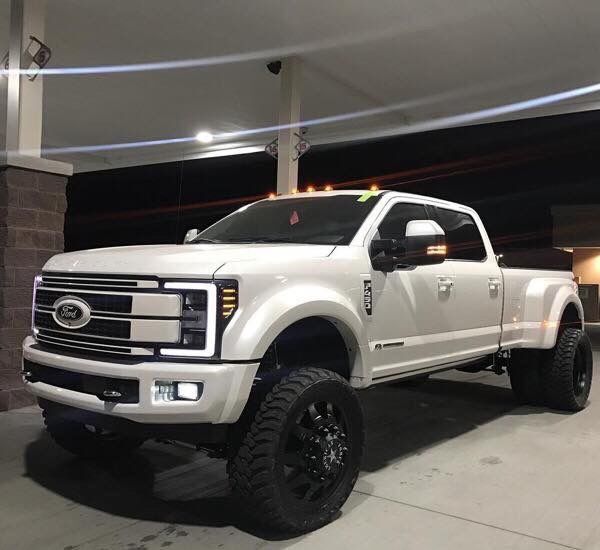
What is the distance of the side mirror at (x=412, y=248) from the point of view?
376cm

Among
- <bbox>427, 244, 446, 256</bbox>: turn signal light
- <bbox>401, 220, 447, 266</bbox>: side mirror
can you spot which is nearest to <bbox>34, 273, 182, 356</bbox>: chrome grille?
<bbox>401, 220, 447, 266</bbox>: side mirror

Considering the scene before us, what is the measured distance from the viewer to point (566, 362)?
5.94m

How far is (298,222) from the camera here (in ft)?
14.4

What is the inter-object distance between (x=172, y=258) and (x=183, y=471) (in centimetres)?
182

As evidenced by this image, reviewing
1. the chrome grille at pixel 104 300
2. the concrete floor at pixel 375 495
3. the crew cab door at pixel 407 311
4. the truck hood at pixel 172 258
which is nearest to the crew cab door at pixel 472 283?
the crew cab door at pixel 407 311

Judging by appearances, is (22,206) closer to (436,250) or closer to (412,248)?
(412,248)

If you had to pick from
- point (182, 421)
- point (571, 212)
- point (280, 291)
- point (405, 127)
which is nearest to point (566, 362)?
point (280, 291)

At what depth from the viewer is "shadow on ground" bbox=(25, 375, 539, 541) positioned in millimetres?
3428

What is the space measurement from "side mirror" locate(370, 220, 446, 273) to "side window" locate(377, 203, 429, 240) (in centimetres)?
30

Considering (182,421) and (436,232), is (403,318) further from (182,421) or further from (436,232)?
(182,421)

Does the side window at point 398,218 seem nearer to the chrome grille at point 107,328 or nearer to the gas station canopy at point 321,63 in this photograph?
the chrome grille at point 107,328

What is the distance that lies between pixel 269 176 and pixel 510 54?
11.8 m

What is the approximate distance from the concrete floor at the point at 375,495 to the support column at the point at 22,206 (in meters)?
0.79

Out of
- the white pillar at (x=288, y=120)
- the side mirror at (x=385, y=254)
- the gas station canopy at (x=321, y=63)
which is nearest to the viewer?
the side mirror at (x=385, y=254)
